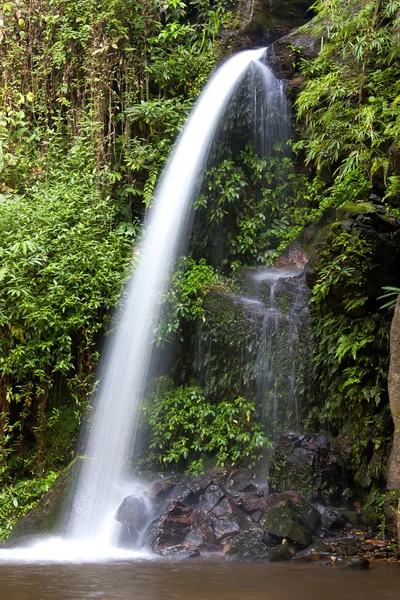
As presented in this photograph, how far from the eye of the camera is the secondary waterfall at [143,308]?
748 cm

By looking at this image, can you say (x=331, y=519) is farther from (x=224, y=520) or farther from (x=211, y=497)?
(x=211, y=497)

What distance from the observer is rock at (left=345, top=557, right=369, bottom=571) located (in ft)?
16.7

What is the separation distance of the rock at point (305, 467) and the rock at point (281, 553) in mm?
1080

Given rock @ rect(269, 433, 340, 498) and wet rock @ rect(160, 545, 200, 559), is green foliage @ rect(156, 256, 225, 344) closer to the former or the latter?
rock @ rect(269, 433, 340, 498)

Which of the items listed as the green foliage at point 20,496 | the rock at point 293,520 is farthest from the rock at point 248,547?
the green foliage at point 20,496

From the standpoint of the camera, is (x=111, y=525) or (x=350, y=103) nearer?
(x=111, y=525)

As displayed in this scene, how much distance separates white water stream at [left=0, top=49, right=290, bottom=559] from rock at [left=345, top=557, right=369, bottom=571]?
2441 mm

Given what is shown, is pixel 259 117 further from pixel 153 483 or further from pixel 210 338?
pixel 153 483

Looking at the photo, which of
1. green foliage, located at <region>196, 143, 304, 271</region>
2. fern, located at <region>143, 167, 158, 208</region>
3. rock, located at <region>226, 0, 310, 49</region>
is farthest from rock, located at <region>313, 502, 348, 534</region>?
rock, located at <region>226, 0, 310, 49</region>

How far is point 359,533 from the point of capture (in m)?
6.16

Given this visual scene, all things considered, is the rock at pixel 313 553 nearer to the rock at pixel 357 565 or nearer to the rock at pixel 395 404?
the rock at pixel 357 565

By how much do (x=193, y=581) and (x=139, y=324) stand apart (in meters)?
4.59

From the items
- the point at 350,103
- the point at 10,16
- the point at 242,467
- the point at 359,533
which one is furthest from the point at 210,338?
the point at 10,16

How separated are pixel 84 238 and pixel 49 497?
3.66 metres
